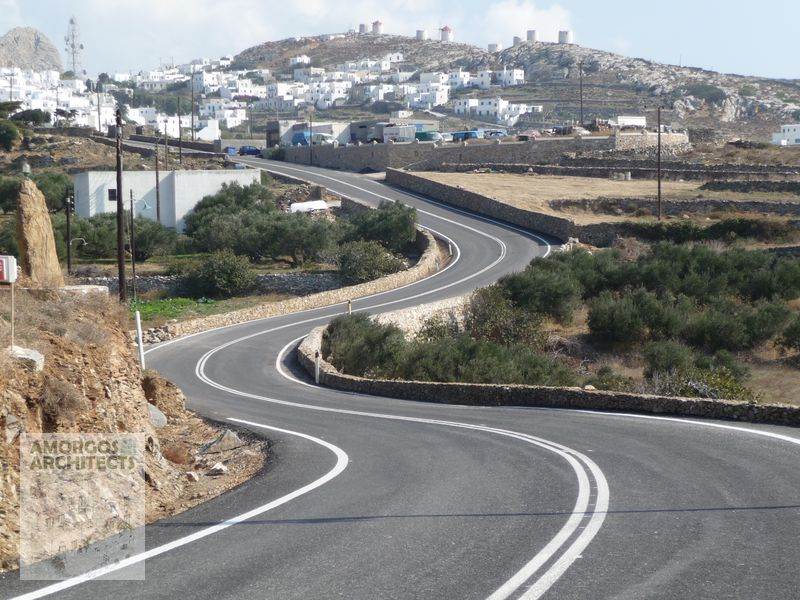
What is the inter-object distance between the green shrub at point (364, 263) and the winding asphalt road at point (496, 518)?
1337 inches

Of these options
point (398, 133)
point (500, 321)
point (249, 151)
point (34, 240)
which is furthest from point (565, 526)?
point (249, 151)

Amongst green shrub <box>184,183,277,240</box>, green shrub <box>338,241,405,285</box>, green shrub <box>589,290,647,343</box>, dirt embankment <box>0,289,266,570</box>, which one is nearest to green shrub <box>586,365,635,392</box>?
green shrub <box>589,290,647,343</box>

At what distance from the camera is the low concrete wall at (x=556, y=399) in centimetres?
1531

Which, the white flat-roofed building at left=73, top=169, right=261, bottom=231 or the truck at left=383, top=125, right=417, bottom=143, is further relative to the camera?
the truck at left=383, top=125, right=417, bottom=143

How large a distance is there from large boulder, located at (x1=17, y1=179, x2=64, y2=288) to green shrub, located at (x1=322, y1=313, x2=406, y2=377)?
12.7m

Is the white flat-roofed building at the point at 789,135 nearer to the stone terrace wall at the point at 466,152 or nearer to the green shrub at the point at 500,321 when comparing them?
the stone terrace wall at the point at 466,152

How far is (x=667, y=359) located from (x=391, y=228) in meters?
28.0

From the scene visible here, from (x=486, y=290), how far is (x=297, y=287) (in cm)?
1570

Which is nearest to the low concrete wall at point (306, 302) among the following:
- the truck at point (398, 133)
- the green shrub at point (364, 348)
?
the green shrub at point (364, 348)

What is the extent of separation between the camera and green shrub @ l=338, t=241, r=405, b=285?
171 feet

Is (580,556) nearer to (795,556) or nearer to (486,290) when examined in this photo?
(795,556)

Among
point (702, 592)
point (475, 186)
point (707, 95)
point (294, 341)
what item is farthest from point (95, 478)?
point (707, 95)

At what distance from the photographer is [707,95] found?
17750cm

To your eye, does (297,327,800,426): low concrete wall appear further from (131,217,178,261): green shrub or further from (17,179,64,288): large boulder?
(131,217,178,261): green shrub
